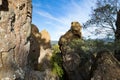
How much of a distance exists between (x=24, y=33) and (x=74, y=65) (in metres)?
17.3

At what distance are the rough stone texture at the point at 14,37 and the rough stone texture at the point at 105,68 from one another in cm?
526

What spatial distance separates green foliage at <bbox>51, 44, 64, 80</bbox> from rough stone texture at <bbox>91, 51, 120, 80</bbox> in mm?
13629

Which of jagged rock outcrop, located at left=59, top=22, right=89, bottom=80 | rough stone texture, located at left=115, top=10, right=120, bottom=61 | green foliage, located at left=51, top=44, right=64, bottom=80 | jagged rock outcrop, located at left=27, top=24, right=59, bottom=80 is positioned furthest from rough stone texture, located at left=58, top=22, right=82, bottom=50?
rough stone texture, located at left=115, top=10, right=120, bottom=61

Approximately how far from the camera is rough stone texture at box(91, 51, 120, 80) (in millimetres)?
15464

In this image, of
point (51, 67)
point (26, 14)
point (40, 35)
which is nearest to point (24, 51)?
point (26, 14)

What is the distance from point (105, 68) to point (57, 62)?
16.2 meters

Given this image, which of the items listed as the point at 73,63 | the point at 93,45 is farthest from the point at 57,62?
the point at 93,45

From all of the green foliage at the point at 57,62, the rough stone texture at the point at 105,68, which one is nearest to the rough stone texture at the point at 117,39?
the rough stone texture at the point at 105,68

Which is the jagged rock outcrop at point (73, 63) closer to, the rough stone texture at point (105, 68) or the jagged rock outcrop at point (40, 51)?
the jagged rock outcrop at point (40, 51)

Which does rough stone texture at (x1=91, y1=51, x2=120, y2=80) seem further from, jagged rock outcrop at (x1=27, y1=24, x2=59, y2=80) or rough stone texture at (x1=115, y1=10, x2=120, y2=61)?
jagged rock outcrop at (x1=27, y1=24, x2=59, y2=80)

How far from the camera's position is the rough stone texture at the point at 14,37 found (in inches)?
415

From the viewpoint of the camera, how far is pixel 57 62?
3175 centimetres

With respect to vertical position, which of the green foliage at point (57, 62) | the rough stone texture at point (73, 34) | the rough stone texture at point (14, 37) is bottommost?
the green foliage at point (57, 62)

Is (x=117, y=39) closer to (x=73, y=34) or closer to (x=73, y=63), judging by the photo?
(x=73, y=63)
